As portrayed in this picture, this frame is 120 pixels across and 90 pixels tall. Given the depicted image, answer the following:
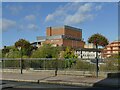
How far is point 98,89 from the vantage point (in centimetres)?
1383

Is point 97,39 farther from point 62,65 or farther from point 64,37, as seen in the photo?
point 62,65

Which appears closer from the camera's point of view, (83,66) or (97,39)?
(83,66)

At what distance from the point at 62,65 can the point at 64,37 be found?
121059 millimetres

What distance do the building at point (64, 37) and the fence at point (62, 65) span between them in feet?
364

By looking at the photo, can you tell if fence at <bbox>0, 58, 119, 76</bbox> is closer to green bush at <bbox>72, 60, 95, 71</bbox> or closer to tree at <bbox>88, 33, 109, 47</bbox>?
Answer: green bush at <bbox>72, 60, 95, 71</bbox>

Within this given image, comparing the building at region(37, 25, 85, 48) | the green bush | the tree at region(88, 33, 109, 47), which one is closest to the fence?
the green bush

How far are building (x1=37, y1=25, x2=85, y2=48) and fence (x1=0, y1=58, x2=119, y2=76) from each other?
4365 inches

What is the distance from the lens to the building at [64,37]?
14179 cm

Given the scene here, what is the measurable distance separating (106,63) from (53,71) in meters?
4.49

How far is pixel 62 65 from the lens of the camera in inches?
890

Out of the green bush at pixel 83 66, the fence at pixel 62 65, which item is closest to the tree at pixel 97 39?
the fence at pixel 62 65

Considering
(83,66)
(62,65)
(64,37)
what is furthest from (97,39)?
(83,66)

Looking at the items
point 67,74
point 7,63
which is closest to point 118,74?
point 67,74

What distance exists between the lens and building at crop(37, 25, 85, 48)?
14179 cm
